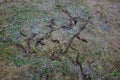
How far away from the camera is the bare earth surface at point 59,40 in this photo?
1967 mm

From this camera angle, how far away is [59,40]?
87.7 inches

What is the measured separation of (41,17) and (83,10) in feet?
1.59

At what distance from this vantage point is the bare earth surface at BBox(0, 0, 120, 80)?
1.97m

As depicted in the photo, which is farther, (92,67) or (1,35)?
(1,35)

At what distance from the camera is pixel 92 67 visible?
201 cm

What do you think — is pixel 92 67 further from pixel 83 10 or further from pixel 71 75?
pixel 83 10

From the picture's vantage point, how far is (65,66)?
200 cm

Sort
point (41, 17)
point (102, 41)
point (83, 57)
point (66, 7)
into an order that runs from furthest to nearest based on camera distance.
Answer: point (66, 7), point (41, 17), point (102, 41), point (83, 57)

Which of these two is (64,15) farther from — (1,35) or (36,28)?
(1,35)

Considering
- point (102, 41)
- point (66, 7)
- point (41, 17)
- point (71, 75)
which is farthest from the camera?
point (66, 7)

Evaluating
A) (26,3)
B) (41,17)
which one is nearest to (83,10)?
(41,17)

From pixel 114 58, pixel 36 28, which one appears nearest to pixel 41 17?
pixel 36 28

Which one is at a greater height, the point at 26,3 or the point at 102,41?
the point at 26,3

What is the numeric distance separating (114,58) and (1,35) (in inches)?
42.5
